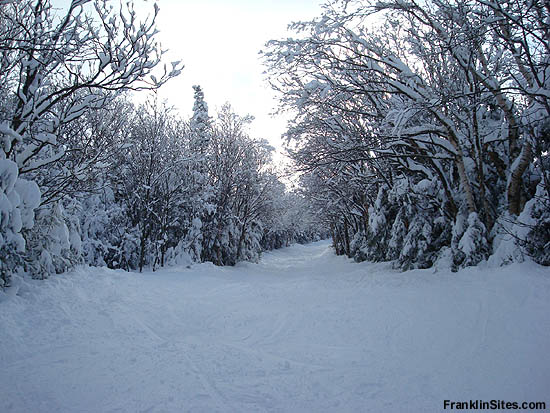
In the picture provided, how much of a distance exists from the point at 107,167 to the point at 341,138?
988 cm

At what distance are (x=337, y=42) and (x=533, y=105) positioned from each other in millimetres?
4481

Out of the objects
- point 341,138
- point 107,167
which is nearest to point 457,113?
point 341,138

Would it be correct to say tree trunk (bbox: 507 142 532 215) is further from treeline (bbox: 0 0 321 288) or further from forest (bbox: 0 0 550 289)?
treeline (bbox: 0 0 321 288)

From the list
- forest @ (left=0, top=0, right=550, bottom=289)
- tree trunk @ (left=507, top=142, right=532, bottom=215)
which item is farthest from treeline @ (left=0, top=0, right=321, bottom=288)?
tree trunk @ (left=507, top=142, right=532, bottom=215)

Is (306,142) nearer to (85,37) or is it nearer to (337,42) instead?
(337,42)

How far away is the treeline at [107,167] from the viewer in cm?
515

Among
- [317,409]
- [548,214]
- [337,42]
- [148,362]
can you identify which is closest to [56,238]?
[148,362]

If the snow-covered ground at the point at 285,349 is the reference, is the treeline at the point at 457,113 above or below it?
above

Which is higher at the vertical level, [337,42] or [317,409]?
[337,42]

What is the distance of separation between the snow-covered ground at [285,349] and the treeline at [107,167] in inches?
76.7

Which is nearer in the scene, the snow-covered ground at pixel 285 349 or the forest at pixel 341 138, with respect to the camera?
the snow-covered ground at pixel 285 349

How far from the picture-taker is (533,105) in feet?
19.1

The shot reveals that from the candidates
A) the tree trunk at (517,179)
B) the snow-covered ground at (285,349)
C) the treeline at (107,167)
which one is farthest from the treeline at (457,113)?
the treeline at (107,167)

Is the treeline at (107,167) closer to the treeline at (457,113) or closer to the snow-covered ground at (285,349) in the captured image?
the snow-covered ground at (285,349)
